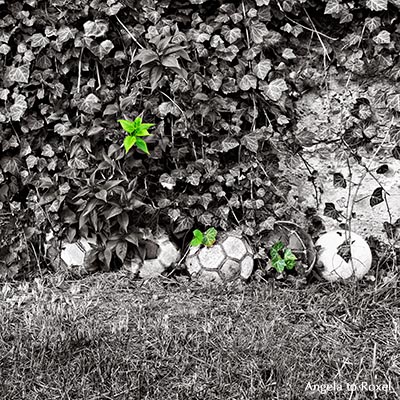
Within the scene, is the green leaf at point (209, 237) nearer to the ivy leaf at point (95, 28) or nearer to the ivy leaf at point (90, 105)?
the ivy leaf at point (90, 105)

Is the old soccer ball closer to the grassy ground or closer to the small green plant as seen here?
the grassy ground

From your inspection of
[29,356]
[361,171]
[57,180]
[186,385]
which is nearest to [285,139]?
[361,171]

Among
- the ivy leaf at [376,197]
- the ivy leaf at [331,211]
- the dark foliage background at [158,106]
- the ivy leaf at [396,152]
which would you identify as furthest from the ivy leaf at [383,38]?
the ivy leaf at [331,211]

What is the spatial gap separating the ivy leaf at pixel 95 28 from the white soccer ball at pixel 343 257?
162cm

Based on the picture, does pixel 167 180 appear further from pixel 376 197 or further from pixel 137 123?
pixel 376 197

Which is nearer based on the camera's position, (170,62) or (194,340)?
(194,340)

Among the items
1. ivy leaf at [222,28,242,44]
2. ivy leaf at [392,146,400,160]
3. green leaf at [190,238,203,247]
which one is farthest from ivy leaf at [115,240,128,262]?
ivy leaf at [392,146,400,160]

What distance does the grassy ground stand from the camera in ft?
8.96

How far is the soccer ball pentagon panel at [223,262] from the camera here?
3.47 meters

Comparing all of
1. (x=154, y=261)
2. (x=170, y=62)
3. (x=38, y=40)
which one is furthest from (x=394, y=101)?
(x=38, y=40)

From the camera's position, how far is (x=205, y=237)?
3.51 m

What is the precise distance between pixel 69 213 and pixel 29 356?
93cm

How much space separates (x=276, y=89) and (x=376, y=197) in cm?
82

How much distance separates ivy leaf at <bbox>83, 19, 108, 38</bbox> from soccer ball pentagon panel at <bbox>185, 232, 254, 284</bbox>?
1244mm
